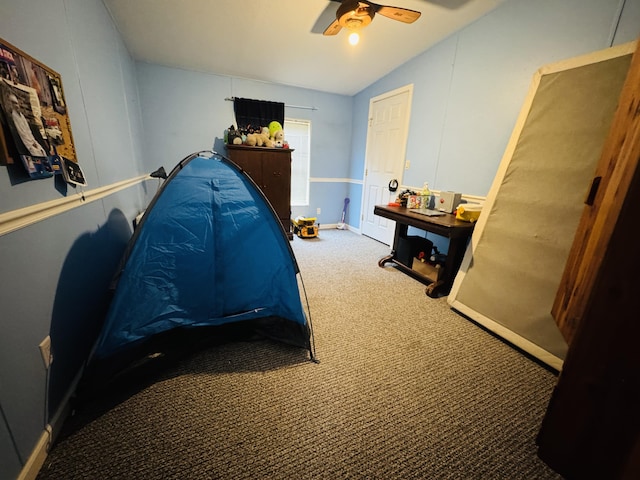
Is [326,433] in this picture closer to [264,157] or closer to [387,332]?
[387,332]

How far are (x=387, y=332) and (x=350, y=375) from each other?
19.3 inches

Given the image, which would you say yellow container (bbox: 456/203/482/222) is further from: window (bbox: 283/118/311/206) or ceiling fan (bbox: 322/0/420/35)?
window (bbox: 283/118/311/206)

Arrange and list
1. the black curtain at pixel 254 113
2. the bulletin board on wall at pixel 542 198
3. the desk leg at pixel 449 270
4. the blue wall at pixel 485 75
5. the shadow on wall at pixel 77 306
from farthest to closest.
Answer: the black curtain at pixel 254 113, the desk leg at pixel 449 270, the blue wall at pixel 485 75, the bulletin board on wall at pixel 542 198, the shadow on wall at pixel 77 306

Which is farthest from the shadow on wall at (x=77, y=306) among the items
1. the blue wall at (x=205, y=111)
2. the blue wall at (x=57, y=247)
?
the blue wall at (x=205, y=111)

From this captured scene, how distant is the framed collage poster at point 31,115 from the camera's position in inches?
31.3

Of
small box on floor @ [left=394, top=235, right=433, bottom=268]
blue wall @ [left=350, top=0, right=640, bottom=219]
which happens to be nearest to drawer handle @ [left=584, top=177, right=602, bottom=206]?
blue wall @ [left=350, top=0, right=640, bottom=219]

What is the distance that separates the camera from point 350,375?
1325 millimetres

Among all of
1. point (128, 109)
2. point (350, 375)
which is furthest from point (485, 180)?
point (128, 109)

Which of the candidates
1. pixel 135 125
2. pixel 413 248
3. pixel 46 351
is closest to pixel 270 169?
pixel 135 125

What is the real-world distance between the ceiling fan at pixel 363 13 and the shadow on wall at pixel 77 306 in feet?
7.31

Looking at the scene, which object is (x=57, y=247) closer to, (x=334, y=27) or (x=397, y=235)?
(x=334, y=27)

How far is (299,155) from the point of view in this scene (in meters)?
4.21

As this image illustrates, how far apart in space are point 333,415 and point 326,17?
9.86 ft

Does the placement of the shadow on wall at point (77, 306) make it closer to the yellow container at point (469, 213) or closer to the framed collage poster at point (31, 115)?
the framed collage poster at point (31, 115)
